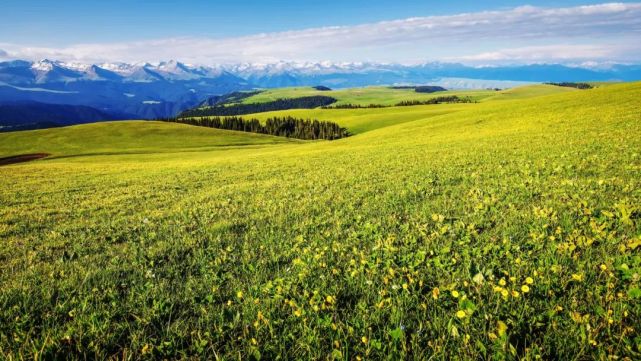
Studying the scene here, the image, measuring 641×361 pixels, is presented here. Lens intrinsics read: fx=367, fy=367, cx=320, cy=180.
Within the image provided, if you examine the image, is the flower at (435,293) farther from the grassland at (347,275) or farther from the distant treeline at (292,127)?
the distant treeline at (292,127)

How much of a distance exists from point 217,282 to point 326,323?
8.00 feet

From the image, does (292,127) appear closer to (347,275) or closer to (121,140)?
(121,140)

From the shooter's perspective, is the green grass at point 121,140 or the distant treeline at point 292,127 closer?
the green grass at point 121,140

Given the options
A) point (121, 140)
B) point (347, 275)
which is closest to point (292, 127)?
point (121, 140)

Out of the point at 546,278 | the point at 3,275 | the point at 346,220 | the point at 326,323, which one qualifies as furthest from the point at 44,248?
the point at 546,278

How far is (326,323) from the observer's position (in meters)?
4.41

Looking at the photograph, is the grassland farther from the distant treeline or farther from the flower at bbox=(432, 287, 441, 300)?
the distant treeline

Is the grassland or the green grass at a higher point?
the green grass

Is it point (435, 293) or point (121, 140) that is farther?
point (121, 140)

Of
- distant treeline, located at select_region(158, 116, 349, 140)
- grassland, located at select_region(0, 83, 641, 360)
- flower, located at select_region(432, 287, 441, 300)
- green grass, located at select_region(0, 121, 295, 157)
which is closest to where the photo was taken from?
grassland, located at select_region(0, 83, 641, 360)

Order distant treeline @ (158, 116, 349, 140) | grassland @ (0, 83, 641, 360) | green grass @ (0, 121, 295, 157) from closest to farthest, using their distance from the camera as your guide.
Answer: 1. grassland @ (0, 83, 641, 360)
2. green grass @ (0, 121, 295, 157)
3. distant treeline @ (158, 116, 349, 140)

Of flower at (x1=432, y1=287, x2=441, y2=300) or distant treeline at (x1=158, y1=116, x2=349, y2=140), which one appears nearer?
flower at (x1=432, y1=287, x2=441, y2=300)

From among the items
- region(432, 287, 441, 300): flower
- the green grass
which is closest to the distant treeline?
the green grass

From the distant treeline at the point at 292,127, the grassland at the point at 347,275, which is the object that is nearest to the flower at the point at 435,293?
the grassland at the point at 347,275
